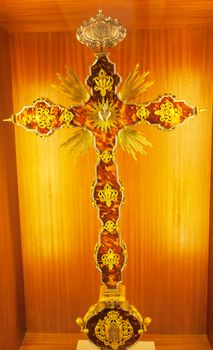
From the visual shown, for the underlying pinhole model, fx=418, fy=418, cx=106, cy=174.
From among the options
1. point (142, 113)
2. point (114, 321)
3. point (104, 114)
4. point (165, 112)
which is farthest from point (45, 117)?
point (114, 321)

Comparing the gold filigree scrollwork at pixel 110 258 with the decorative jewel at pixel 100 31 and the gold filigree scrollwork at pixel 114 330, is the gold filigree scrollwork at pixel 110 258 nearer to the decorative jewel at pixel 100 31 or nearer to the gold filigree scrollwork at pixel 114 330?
the gold filigree scrollwork at pixel 114 330

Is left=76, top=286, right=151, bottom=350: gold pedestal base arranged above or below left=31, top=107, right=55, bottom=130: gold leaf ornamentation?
below

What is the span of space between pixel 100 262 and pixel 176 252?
1374mm

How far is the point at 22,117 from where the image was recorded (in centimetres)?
264

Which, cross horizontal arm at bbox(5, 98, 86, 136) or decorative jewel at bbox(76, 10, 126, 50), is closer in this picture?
decorative jewel at bbox(76, 10, 126, 50)

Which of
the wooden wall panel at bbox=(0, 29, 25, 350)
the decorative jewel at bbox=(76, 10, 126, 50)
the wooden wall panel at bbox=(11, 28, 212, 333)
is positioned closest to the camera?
the decorative jewel at bbox=(76, 10, 126, 50)

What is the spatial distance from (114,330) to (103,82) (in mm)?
1622

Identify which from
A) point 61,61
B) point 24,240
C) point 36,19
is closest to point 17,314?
point 24,240

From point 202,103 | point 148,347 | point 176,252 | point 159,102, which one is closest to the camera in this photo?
point 159,102

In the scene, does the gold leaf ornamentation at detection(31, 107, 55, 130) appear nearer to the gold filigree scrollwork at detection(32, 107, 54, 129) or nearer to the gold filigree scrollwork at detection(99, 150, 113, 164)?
the gold filigree scrollwork at detection(32, 107, 54, 129)

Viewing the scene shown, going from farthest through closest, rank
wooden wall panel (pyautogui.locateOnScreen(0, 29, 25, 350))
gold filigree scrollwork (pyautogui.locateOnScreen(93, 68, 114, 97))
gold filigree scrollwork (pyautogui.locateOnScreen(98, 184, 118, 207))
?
wooden wall panel (pyautogui.locateOnScreen(0, 29, 25, 350)) < gold filigree scrollwork (pyautogui.locateOnScreen(98, 184, 118, 207)) < gold filigree scrollwork (pyautogui.locateOnScreen(93, 68, 114, 97))

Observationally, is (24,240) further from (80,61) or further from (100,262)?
(80,61)

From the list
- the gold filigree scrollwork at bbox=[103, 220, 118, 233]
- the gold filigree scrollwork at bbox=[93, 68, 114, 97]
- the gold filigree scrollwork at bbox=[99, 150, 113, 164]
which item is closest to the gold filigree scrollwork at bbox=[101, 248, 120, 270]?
the gold filigree scrollwork at bbox=[103, 220, 118, 233]

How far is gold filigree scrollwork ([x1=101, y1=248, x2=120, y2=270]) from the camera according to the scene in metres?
2.73
